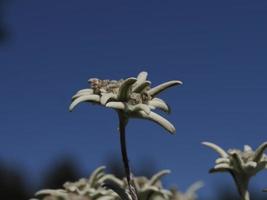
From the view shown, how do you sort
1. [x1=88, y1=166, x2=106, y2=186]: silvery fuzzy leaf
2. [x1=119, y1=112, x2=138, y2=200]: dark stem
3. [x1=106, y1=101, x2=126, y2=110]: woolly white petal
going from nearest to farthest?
[x1=119, y1=112, x2=138, y2=200]: dark stem, [x1=106, y1=101, x2=126, y2=110]: woolly white petal, [x1=88, y1=166, x2=106, y2=186]: silvery fuzzy leaf

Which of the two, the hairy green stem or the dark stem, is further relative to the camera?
the hairy green stem

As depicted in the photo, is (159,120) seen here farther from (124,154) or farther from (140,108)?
(124,154)

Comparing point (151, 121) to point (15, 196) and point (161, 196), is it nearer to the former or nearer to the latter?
point (161, 196)

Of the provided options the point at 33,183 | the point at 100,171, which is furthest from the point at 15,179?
the point at 100,171

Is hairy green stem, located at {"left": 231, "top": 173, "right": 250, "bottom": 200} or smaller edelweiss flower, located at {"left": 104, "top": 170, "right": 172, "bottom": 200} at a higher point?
smaller edelweiss flower, located at {"left": 104, "top": 170, "right": 172, "bottom": 200}

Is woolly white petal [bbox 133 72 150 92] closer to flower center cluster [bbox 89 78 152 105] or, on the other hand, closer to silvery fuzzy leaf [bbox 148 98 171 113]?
flower center cluster [bbox 89 78 152 105]

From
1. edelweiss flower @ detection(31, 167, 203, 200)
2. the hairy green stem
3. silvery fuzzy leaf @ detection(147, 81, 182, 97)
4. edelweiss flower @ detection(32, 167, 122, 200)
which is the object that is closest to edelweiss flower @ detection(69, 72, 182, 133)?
silvery fuzzy leaf @ detection(147, 81, 182, 97)

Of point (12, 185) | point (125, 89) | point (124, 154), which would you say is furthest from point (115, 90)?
point (12, 185)
